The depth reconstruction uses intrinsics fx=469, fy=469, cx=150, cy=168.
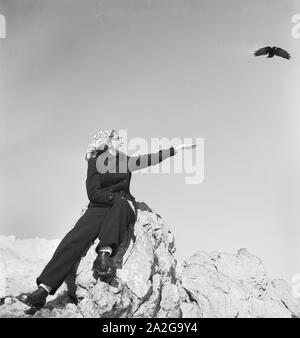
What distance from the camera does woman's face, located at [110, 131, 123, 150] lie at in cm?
934

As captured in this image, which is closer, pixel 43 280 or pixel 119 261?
pixel 43 280

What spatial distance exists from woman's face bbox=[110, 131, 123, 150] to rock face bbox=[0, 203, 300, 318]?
154 centimetres

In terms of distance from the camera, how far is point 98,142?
9242 mm

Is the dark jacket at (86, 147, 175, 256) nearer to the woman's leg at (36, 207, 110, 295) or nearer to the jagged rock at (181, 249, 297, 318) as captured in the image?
the woman's leg at (36, 207, 110, 295)

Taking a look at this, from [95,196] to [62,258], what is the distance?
130 cm

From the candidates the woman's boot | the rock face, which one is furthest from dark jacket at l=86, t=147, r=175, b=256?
the woman's boot

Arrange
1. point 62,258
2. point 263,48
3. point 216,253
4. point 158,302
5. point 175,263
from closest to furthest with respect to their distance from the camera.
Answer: point 62,258
point 158,302
point 175,263
point 216,253
point 263,48

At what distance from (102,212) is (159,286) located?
6.20 feet

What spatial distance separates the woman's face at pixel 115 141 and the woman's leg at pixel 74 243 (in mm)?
1297

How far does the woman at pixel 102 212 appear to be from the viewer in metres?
8.17

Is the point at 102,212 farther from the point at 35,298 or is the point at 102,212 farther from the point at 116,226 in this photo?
the point at 35,298

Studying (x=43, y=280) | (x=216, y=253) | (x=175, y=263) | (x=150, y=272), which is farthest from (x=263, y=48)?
(x=43, y=280)
